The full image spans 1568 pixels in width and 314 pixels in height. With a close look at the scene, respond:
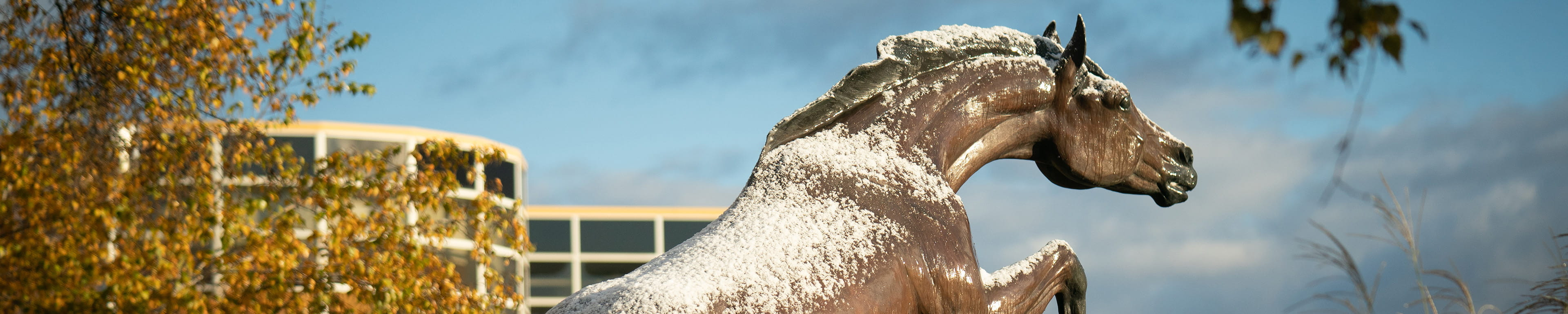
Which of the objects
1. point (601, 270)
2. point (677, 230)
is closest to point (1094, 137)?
point (601, 270)

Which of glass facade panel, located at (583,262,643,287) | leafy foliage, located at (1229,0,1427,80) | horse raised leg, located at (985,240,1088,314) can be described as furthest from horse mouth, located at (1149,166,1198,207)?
glass facade panel, located at (583,262,643,287)

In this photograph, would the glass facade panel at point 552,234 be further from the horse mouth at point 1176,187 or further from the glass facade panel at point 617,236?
the horse mouth at point 1176,187

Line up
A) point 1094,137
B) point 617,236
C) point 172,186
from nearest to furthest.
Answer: point 1094,137
point 172,186
point 617,236

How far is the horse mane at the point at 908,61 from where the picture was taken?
354 centimetres

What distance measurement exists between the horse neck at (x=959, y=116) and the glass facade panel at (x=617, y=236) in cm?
3562

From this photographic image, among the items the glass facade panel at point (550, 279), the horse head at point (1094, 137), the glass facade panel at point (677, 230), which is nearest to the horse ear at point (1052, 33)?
the horse head at point (1094, 137)

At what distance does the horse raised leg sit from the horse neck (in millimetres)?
336

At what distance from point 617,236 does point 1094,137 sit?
3607 cm

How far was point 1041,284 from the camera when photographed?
3613 mm

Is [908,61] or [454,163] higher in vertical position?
[454,163]

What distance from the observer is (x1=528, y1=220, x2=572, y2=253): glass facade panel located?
37969 mm

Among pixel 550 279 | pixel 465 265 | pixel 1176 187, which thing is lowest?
pixel 1176 187

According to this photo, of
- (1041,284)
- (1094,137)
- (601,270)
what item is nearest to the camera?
(1041,284)

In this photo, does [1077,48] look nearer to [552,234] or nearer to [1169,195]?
[1169,195]
